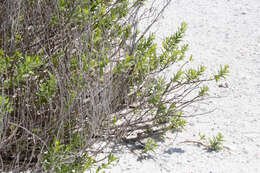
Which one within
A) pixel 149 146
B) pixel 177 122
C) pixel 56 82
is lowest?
pixel 149 146

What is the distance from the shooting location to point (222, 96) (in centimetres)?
385

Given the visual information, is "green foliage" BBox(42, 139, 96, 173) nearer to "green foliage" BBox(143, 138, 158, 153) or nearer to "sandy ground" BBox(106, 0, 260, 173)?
"sandy ground" BBox(106, 0, 260, 173)

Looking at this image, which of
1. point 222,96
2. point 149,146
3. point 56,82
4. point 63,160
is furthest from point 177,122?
point 56,82

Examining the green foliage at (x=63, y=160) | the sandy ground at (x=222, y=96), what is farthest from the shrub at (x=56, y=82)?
the sandy ground at (x=222, y=96)

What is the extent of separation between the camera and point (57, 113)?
234cm

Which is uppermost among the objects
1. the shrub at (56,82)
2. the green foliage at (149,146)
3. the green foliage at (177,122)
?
the shrub at (56,82)

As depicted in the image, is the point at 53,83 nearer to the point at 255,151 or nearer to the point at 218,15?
the point at 255,151

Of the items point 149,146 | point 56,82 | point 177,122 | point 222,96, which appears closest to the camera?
point 56,82

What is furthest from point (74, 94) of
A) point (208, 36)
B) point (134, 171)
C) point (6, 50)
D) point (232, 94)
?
point (208, 36)

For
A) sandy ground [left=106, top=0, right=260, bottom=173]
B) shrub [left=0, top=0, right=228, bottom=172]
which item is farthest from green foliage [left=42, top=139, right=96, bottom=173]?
sandy ground [left=106, top=0, right=260, bottom=173]

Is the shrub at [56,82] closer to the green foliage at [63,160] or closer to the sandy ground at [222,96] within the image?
the green foliage at [63,160]

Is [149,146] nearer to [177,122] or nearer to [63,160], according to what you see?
[177,122]

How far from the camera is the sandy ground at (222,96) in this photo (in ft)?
9.49

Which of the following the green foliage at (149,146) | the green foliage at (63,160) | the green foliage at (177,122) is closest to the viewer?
the green foliage at (63,160)
